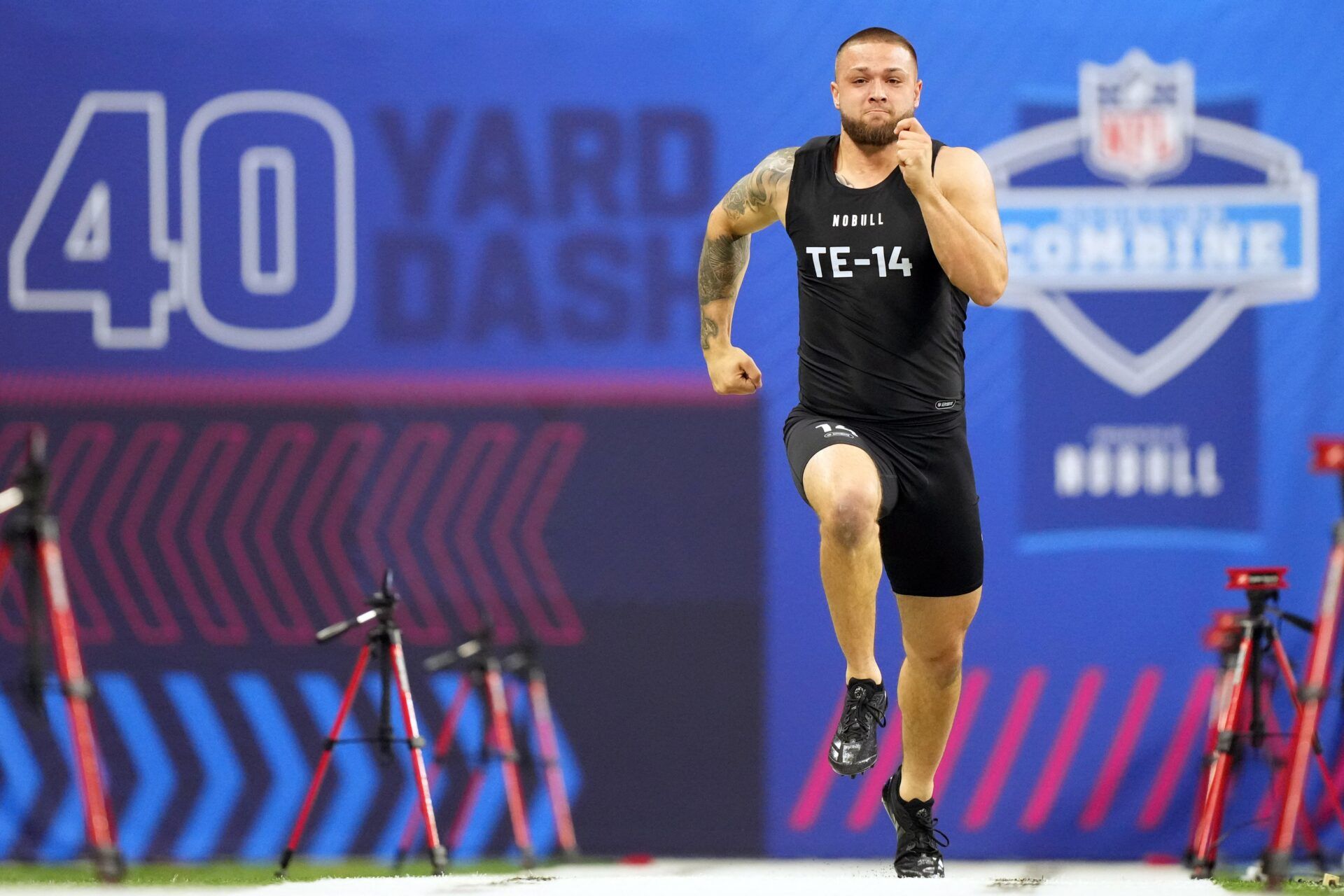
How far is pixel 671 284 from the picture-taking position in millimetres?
6809

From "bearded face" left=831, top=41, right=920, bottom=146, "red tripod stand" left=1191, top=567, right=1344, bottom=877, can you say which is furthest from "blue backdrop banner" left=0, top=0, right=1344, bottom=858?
"bearded face" left=831, top=41, right=920, bottom=146

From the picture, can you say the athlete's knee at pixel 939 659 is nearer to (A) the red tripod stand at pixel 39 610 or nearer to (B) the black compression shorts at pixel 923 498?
(B) the black compression shorts at pixel 923 498

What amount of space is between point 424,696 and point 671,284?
6.72 ft

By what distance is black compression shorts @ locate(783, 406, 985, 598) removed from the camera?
3523 millimetres

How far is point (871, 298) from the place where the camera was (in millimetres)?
3549

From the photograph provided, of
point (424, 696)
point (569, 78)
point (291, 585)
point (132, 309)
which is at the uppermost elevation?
point (569, 78)

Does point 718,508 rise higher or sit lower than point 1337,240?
lower

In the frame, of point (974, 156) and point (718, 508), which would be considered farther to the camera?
point (718, 508)

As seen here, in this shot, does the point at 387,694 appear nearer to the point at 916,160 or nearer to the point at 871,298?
the point at 871,298

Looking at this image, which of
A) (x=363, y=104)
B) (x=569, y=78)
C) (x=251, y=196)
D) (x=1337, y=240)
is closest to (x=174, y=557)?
(x=251, y=196)

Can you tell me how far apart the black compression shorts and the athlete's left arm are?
1.15 ft

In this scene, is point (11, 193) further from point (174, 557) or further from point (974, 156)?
point (974, 156)

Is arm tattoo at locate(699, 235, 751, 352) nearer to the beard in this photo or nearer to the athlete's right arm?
the athlete's right arm

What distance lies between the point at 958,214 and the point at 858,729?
1.11m
